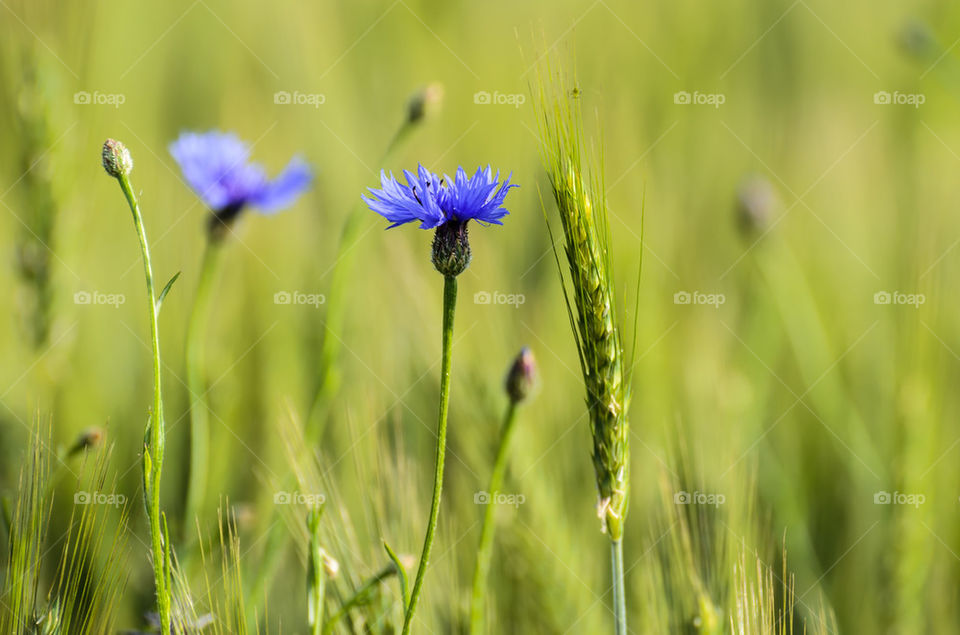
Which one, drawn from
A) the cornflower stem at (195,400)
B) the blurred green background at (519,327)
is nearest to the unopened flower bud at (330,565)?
the blurred green background at (519,327)

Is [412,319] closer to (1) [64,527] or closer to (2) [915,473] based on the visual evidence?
(1) [64,527]

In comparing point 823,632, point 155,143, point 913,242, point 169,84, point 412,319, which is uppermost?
point 169,84

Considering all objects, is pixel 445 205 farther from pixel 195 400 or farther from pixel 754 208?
pixel 754 208

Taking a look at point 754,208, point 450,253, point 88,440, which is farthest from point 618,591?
point 754,208

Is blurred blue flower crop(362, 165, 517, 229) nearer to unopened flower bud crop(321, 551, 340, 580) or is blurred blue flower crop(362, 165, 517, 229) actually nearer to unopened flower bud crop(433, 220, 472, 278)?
unopened flower bud crop(433, 220, 472, 278)

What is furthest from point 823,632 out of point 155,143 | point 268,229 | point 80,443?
point 155,143

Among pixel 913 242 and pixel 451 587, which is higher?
pixel 913 242
